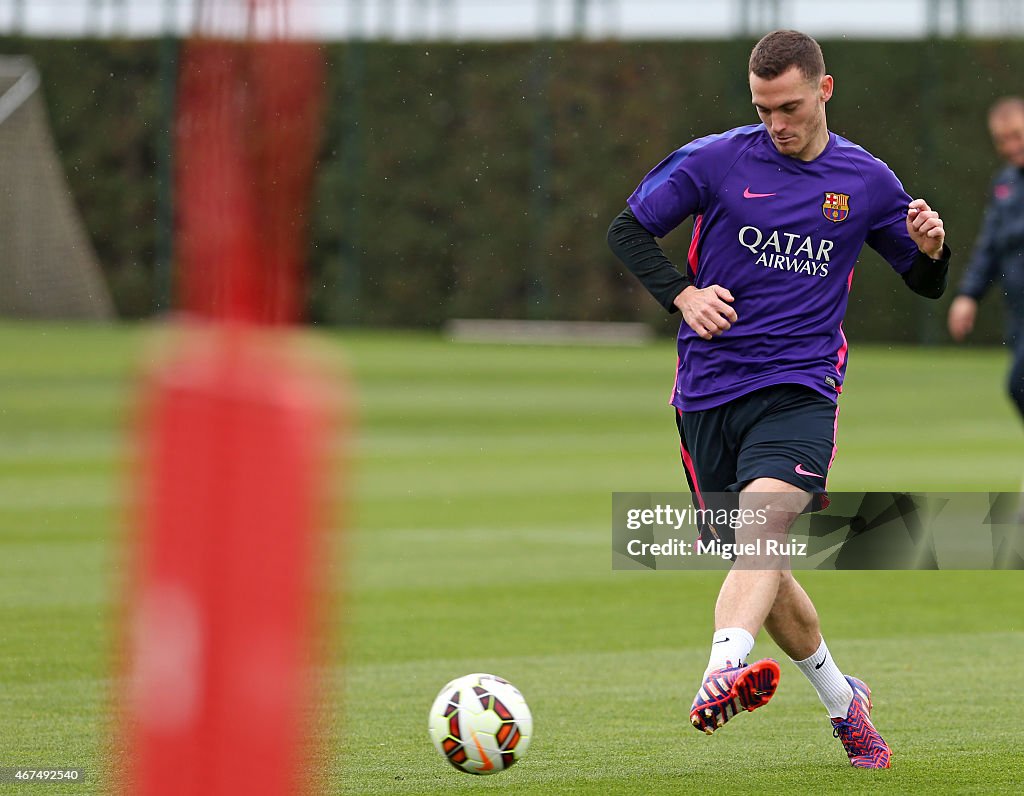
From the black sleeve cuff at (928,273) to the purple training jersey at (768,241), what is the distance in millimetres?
44

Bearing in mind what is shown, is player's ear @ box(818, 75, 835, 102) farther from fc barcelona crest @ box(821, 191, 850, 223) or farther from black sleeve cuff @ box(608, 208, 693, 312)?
black sleeve cuff @ box(608, 208, 693, 312)

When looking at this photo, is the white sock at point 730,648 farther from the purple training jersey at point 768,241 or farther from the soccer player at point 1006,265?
the soccer player at point 1006,265

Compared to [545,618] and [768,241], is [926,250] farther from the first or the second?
[545,618]

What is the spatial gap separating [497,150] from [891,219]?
89.8 ft

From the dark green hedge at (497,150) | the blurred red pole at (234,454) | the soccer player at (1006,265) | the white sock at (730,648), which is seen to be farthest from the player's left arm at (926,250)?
the dark green hedge at (497,150)

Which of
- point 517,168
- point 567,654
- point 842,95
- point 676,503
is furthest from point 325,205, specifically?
point 567,654

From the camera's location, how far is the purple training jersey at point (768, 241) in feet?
18.2

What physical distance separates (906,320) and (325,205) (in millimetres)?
10832

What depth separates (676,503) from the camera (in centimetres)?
1140

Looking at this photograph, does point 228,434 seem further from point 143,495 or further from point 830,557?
point 830,557

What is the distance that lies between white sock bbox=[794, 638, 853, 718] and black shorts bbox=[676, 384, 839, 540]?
0.51 metres
